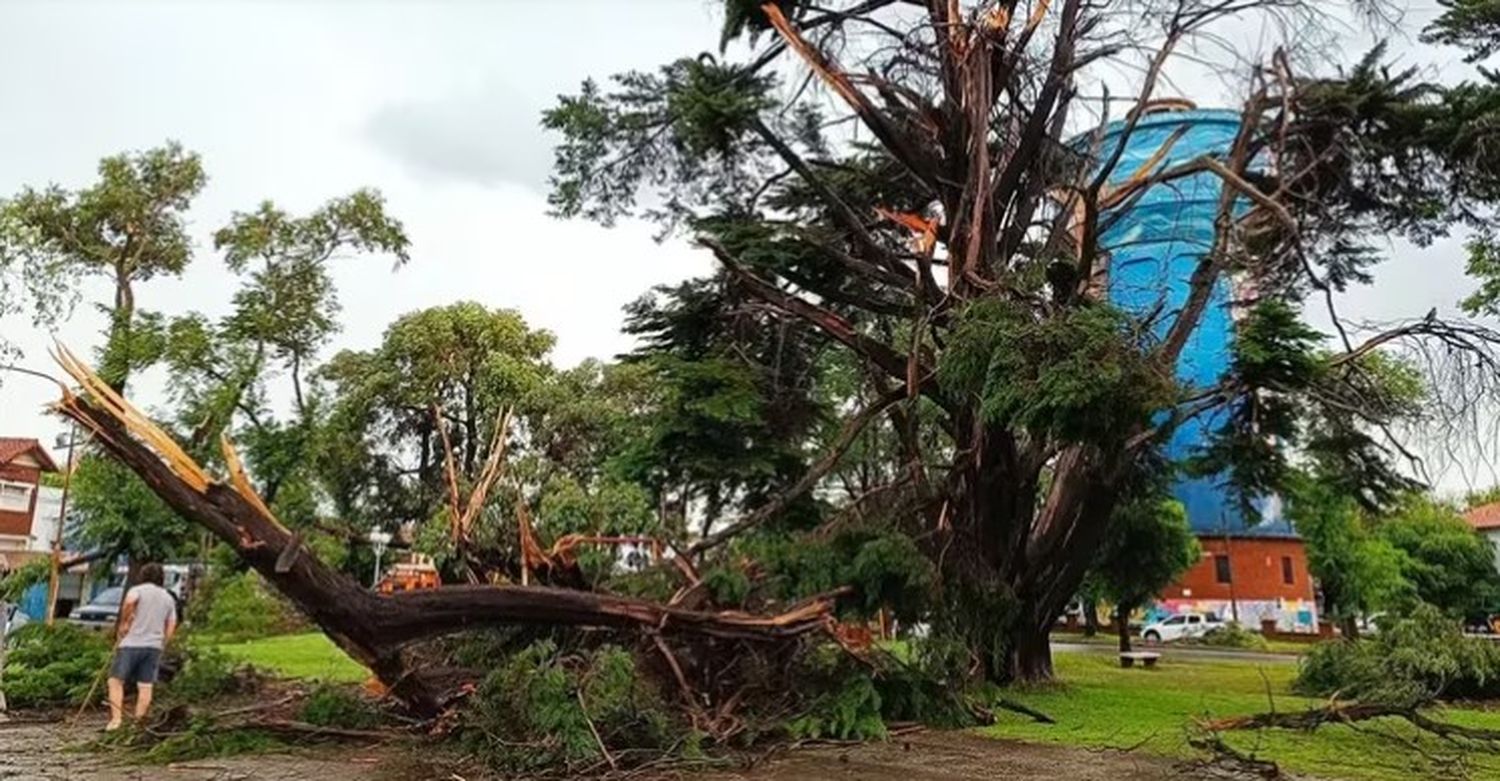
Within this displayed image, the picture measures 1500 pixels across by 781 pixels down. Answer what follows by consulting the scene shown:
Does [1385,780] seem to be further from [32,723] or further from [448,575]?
[32,723]

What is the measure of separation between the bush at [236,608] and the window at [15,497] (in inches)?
697

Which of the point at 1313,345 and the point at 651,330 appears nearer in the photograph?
the point at 1313,345

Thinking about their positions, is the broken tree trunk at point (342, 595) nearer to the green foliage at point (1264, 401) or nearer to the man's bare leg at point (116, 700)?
the man's bare leg at point (116, 700)

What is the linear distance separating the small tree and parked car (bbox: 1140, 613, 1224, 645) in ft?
65.1

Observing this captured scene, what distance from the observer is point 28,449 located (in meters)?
38.9

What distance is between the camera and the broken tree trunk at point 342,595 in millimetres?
6824

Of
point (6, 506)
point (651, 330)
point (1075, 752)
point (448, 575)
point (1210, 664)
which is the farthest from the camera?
point (6, 506)

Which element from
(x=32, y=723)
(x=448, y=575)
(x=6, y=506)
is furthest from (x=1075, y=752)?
(x=6, y=506)

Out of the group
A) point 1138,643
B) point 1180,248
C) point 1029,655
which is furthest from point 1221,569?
point 1029,655

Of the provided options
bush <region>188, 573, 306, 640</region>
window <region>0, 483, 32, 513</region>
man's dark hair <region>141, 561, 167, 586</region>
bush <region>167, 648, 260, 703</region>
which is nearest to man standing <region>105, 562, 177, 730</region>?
man's dark hair <region>141, 561, 167, 586</region>

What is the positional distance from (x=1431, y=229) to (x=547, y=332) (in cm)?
2339

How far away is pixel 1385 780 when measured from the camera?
7.45 meters

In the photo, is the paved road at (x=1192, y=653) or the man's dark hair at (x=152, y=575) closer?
the man's dark hair at (x=152, y=575)

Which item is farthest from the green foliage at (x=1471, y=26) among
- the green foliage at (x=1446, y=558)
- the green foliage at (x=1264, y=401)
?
the green foliage at (x=1446, y=558)
